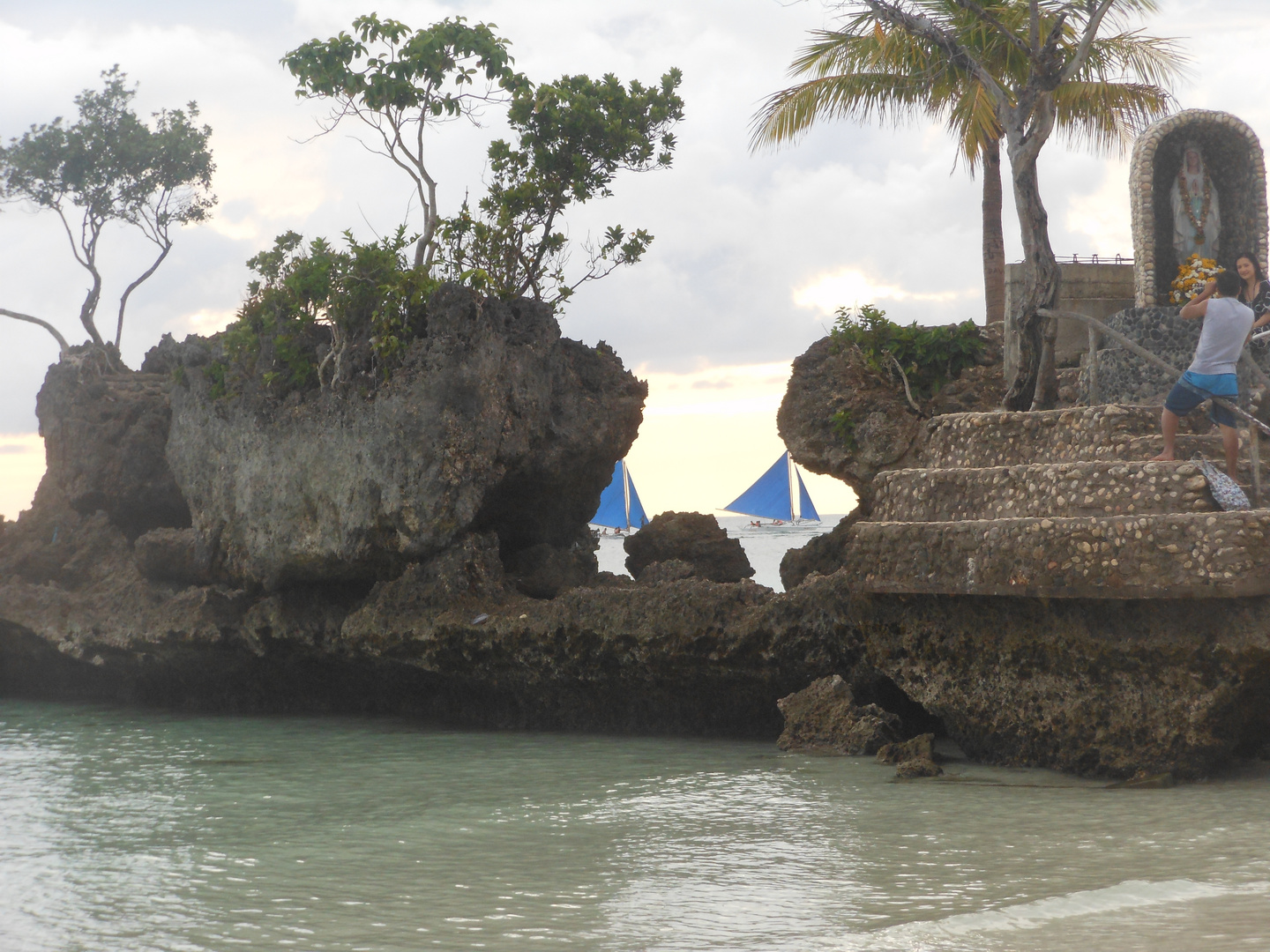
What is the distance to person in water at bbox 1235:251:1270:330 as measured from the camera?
35.0 ft

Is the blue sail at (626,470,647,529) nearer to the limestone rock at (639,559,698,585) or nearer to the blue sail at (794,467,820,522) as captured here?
the blue sail at (794,467,820,522)

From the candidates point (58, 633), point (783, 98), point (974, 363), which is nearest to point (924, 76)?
point (783, 98)

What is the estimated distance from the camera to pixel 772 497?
52.1 meters

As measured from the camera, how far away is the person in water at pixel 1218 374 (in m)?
8.73

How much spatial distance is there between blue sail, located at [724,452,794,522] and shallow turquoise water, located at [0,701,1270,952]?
131ft

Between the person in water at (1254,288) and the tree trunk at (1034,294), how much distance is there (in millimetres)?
1721

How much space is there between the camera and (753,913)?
6.06m

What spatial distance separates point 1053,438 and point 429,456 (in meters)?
6.39

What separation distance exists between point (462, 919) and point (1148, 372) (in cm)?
949

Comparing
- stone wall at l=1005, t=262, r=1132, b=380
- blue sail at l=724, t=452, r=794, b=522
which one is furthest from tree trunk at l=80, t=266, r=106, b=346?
blue sail at l=724, t=452, r=794, b=522

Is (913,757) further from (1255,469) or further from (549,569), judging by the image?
(549,569)

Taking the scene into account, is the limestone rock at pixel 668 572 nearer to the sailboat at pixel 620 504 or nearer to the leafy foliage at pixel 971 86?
the leafy foliage at pixel 971 86

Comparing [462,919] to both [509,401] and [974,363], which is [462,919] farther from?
[974,363]

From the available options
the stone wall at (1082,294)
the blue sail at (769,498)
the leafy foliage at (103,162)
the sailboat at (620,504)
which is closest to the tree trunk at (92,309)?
the leafy foliage at (103,162)
